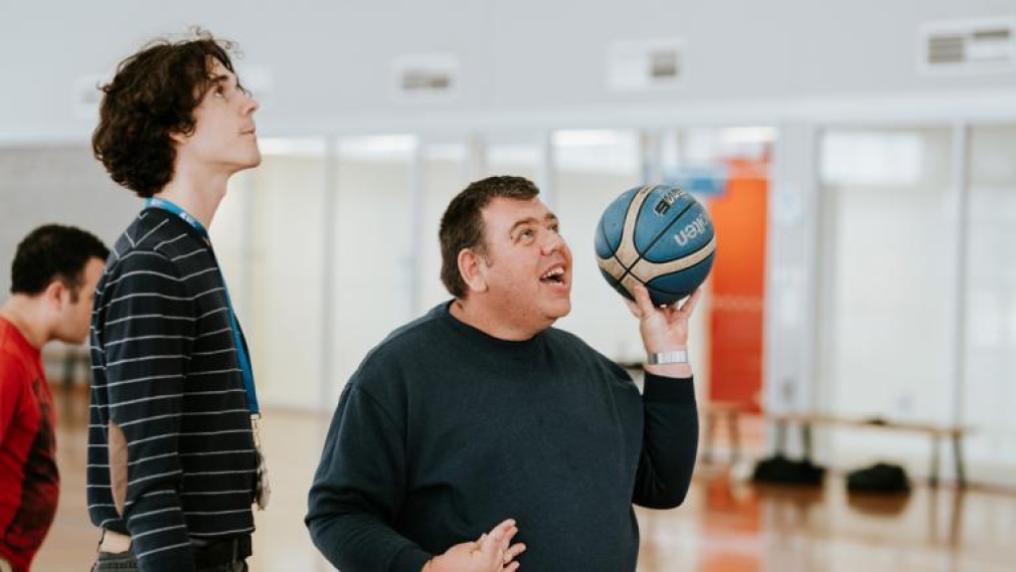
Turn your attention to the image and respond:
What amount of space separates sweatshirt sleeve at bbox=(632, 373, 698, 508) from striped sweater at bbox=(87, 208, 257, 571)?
30.8 inches

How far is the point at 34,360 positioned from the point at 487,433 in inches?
55.7

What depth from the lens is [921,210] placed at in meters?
9.85

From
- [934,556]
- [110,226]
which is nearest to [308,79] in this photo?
[110,226]

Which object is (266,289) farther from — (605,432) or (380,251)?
(605,432)

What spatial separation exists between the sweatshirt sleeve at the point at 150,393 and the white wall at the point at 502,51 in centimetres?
837

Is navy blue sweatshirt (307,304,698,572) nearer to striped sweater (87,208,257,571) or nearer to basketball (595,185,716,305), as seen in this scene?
striped sweater (87,208,257,571)

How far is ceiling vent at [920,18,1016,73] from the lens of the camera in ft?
30.1

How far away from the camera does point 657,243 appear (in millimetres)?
2807

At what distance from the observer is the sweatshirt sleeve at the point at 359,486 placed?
2189mm

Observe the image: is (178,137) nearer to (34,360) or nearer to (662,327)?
(662,327)

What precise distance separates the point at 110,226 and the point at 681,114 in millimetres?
6013

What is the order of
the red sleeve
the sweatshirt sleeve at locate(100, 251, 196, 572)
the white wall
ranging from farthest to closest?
the white wall
the red sleeve
the sweatshirt sleeve at locate(100, 251, 196, 572)

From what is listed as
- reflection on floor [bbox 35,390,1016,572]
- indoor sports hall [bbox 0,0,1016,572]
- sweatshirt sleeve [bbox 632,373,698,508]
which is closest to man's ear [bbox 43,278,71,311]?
sweatshirt sleeve [bbox 632,373,698,508]

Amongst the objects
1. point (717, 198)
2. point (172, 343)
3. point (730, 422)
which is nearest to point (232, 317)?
point (172, 343)
